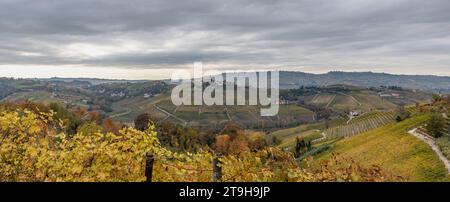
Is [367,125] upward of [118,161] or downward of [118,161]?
downward

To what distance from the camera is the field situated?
1356 inches

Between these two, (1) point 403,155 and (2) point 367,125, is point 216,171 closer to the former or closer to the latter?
(1) point 403,155

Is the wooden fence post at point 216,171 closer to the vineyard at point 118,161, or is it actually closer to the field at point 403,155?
the vineyard at point 118,161

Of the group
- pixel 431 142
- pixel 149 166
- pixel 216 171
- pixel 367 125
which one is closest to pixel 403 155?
pixel 431 142

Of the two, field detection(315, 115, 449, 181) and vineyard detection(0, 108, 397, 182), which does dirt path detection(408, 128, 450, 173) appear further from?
vineyard detection(0, 108, 397, 182)

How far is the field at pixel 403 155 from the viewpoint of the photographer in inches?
1356

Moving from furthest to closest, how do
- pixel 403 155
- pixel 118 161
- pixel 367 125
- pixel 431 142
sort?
pixel 367 125, pixel 431 142, pixel 403 155, pixel 118 161

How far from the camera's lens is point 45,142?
328 inches

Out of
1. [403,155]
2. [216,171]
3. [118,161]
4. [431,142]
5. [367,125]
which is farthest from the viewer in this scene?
[367,125]

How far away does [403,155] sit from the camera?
46.0 m

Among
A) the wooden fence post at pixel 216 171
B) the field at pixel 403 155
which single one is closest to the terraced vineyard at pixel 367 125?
the field at pixel 403 155
